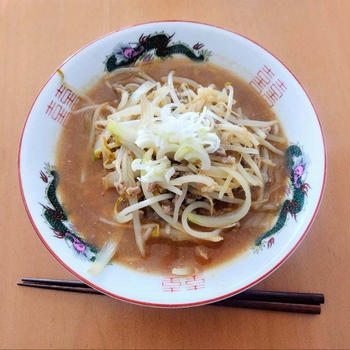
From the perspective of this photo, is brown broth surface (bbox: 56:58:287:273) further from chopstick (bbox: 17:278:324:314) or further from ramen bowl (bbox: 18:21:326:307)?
chopstick (bbox: 17:278:324:314)

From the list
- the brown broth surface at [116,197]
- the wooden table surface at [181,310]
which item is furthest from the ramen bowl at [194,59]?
the wooden table surface at [181,310]

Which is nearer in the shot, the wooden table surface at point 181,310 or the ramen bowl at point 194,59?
the ramen bowl at point 194,59

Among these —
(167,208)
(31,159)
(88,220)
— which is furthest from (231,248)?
(31,159)

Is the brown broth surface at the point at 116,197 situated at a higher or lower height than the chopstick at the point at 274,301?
higher

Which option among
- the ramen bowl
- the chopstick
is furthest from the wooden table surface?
the ramen bowl

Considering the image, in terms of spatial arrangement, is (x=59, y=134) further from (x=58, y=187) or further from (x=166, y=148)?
(x=166, y=148)

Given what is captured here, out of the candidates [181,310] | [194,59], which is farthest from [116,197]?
[194,59]

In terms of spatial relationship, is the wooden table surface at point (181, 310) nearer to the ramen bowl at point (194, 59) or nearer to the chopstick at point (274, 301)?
the chopstick at point (274, 301)
